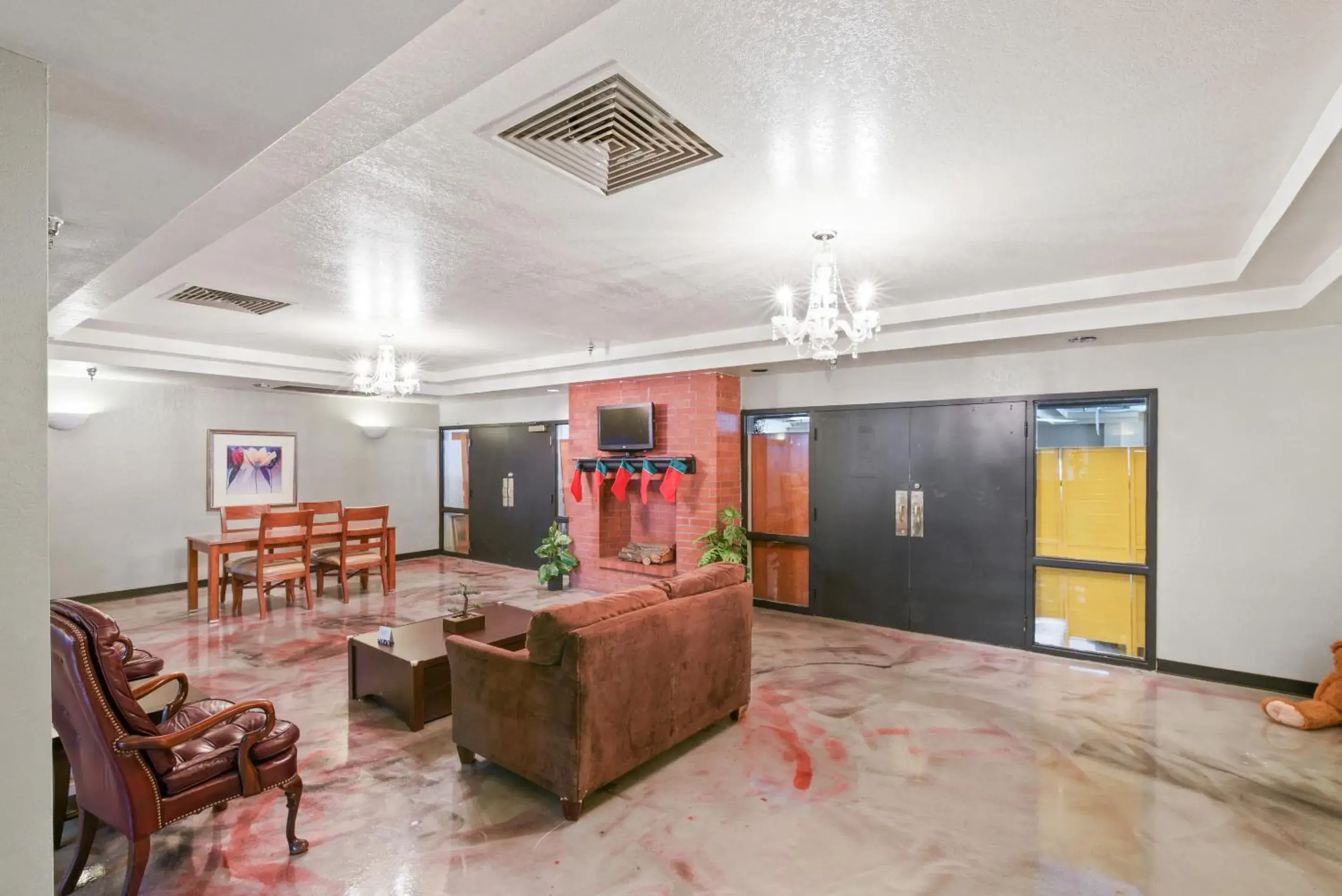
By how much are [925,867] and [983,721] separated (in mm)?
1541

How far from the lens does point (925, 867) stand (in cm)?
233

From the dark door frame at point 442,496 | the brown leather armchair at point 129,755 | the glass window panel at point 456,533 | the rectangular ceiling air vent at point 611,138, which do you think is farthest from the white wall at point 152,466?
the rectangular ceiling air vent at point 611,138

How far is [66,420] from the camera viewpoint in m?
6.04

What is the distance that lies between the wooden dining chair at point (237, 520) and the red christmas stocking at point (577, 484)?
3150mm

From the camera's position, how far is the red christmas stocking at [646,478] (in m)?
6.27

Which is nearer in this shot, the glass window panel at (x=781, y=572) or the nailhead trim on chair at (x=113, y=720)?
the nailhead trim on chair at (x=113, y=720)

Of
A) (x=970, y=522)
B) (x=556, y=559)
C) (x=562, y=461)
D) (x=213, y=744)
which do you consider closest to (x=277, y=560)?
(x=556, y=559)

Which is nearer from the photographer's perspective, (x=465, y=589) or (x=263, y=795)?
(x=263, y=795)

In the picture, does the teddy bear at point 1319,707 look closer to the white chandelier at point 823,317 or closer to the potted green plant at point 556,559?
the white chandelier at point 823,317

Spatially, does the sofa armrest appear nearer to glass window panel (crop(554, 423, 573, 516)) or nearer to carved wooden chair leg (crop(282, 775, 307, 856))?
carved wooden chair leg (crop(282, 775, 307, 856))

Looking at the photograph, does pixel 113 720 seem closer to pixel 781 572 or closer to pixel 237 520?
pixel 781 572

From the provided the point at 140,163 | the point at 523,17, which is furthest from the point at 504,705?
the point at 523,17

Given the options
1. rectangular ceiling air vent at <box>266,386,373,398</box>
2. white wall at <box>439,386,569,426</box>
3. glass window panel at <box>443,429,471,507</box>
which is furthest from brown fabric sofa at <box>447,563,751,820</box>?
glass window panel at <box>443,429,471,507</box>

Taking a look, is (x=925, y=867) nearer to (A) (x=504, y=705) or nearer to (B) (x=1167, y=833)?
(B) (x=1167, y=833)
